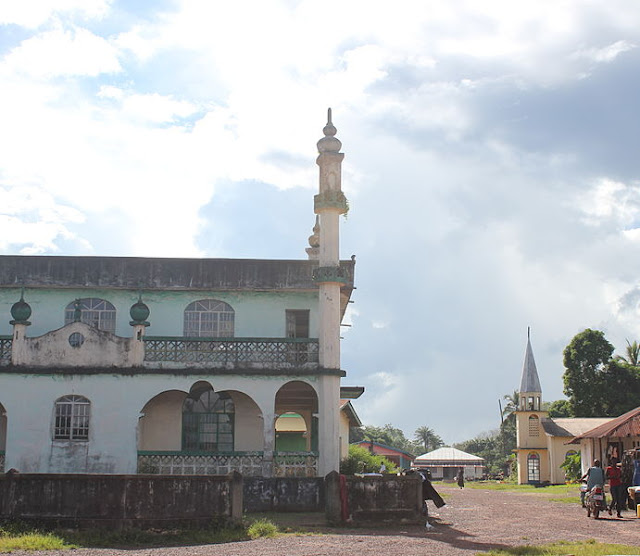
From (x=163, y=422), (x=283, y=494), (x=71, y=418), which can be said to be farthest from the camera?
(x=163, y=422)

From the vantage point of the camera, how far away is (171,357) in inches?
893

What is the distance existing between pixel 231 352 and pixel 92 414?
151 inches

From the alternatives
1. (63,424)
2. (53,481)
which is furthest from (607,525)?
(63,424)

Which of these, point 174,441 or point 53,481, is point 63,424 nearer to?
point 174,441

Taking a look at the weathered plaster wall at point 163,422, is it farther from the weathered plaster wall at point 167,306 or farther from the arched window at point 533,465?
the arched window at point 533,465

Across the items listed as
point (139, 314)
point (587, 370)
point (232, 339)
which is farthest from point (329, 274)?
point (587, 370)

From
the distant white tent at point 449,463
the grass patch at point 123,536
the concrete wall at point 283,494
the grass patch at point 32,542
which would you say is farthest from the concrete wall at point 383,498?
the distant white tent at point 449,463

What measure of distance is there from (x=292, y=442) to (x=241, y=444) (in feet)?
28.4

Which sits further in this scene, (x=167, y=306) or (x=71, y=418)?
(x=167, y=306)

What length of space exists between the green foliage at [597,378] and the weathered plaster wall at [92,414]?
3592 centimetres

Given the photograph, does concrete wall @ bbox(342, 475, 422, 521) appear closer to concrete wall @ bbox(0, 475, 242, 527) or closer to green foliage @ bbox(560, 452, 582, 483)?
concrete wall @ bbox(0, 475, 242, 527)

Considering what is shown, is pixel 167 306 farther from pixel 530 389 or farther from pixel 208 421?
pixel 530 389

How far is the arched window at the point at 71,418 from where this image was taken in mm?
22406

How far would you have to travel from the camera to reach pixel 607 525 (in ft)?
57.5
